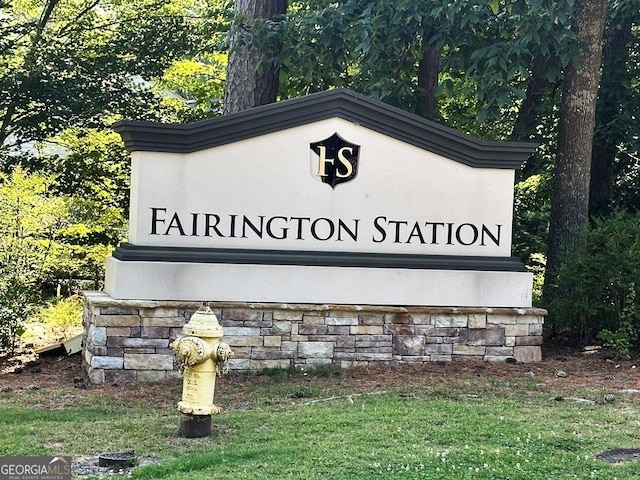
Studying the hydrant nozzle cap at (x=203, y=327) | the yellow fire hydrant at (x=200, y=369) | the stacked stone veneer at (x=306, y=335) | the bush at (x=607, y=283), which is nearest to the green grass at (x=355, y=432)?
the yellow fire hydrant at (x=200, y=369)

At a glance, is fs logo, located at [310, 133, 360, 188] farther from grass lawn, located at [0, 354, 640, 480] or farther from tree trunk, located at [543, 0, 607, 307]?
tree trunk, located at [543, 0, 607, 307]

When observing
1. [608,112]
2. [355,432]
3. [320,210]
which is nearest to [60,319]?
[320,210]

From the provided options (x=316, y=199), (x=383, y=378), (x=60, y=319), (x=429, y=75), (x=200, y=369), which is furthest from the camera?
(x=429, y=75)

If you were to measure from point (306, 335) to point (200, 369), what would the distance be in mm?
2777

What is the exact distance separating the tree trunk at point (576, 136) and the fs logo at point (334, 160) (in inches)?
128

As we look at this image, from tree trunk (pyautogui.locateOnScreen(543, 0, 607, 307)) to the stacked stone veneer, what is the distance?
210cm

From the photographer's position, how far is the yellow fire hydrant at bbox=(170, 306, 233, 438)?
570 cm

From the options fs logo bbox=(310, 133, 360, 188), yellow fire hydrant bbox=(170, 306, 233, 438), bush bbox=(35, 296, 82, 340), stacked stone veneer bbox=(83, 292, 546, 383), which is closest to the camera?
yellow fire hydrant bbox=(170, 306, 233, 438)

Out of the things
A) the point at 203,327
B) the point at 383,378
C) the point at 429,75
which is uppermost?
the point at 429,75

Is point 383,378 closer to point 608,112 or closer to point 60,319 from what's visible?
point 60,319

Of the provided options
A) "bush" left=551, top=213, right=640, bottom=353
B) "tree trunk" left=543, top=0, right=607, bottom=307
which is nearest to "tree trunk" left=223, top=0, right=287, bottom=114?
"tree trunk" left=543, top=0, right=607, bottom=307

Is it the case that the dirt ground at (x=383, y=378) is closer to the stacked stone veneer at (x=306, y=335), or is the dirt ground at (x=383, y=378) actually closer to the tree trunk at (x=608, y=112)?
the stacked stone veneer at (x=306, y=335)

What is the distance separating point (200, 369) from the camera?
5.74m

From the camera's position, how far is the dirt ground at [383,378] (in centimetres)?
755
